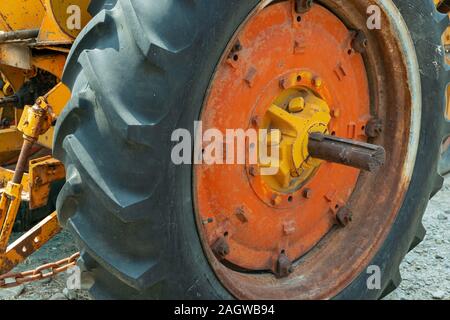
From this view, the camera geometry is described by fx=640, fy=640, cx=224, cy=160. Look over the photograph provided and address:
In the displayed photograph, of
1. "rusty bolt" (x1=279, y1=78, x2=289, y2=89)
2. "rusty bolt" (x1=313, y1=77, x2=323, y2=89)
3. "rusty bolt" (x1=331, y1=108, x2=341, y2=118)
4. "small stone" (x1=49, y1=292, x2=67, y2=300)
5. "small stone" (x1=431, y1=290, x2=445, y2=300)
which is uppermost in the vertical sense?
"rusty bolt" (x1=313, y1=77, x2=323, y2=89)

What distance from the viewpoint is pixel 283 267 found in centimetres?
220

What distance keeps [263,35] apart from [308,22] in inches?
8.7

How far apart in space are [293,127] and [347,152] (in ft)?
0.62

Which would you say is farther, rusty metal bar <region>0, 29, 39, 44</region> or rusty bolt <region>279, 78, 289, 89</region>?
rusty metal bar <region>0, 29, 39, 44</region>

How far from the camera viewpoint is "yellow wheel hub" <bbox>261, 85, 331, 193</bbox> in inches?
80.8

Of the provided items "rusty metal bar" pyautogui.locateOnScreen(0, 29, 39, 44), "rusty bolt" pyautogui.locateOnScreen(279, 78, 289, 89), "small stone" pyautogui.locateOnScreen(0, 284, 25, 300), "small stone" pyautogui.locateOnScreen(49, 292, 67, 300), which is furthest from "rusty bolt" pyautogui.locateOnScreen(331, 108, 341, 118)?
"small stone" pyautogui.locateOnScreen(0, 284, 25, 300)

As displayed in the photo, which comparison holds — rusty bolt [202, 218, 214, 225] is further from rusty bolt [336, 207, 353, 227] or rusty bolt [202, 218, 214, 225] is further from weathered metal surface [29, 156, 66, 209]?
weathered metal surface [29, 156, 66, 209]

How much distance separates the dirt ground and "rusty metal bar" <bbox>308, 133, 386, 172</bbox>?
0.93m

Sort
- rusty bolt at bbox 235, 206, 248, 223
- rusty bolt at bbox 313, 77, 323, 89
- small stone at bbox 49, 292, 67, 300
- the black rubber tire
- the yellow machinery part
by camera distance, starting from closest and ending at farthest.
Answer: the black rubber tire < rusty bolt at bbox 235, 206, 248, 223 < rusty bolt at bbox 313, 77, 323, 89 < the yellow machinery part < small stone at bbox 49, 292, 67, 300

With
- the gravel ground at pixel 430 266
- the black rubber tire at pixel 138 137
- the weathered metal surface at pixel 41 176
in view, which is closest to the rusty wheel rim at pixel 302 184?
the black rubber tire at pixel 138 137

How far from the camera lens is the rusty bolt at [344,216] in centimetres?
240

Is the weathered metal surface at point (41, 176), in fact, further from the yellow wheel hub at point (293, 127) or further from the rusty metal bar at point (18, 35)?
the yellow wheel hub at point (293, 127)

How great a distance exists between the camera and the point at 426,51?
2.34 meters

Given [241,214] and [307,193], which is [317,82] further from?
[241,214]
